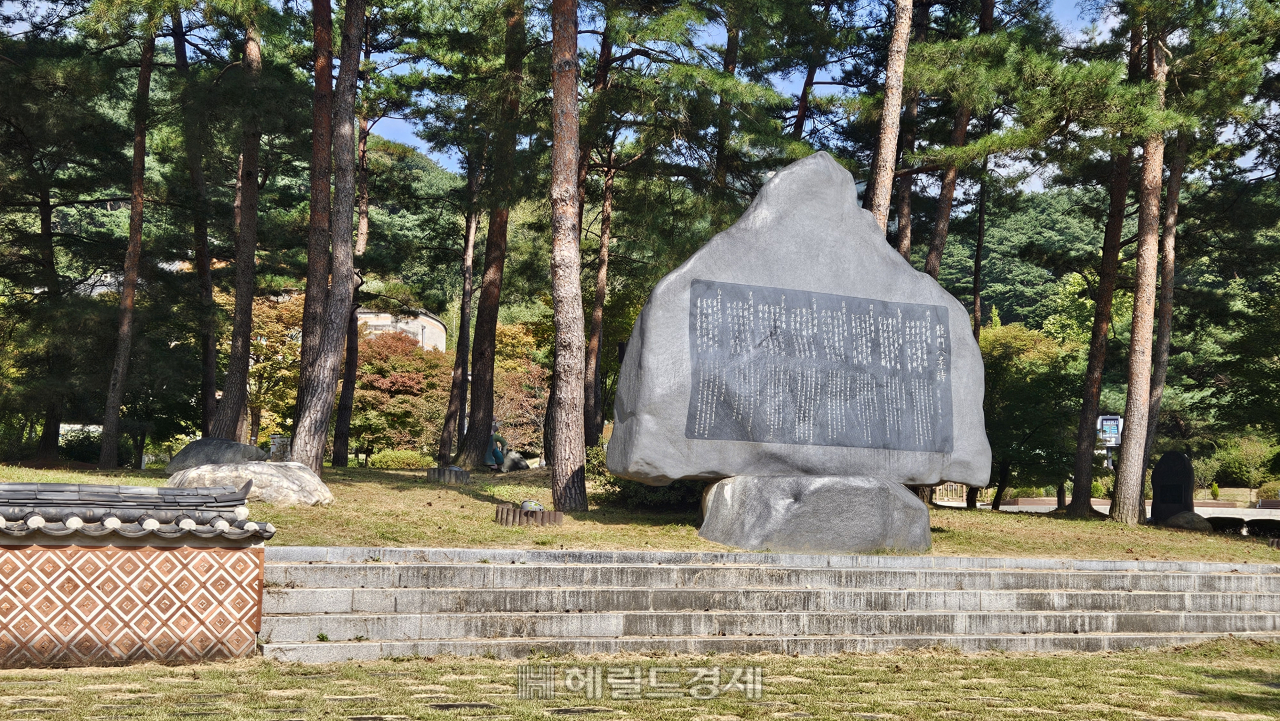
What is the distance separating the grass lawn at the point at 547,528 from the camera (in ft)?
29.0

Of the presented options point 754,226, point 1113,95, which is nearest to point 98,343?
point 754,226

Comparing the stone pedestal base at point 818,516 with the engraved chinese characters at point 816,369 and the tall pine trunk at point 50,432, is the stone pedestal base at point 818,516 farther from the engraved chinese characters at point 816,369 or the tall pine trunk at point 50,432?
the tall pine trunk at point 50,432

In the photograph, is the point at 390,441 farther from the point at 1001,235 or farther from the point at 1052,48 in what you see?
the point at 1001,235

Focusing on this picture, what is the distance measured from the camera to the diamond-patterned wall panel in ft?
18.7

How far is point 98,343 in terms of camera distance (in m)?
17.5

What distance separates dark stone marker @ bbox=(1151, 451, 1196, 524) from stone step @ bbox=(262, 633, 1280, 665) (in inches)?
345

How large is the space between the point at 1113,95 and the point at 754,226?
A: 5633mm

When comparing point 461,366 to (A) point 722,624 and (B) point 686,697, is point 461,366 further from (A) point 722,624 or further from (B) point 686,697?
(B) point 686,697

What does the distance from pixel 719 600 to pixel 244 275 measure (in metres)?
12.2

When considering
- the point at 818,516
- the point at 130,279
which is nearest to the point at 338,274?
the point at 130,279

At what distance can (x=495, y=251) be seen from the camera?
58.0ft

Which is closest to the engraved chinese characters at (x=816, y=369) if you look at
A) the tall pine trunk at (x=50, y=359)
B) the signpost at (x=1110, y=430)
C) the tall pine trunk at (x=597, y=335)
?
the tall pine trunk at (x=597, y=335)

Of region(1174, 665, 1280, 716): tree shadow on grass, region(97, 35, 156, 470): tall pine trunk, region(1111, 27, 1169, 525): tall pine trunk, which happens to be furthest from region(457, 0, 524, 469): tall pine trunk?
region(1174, 665, 1280, 716): tree shadow on grass

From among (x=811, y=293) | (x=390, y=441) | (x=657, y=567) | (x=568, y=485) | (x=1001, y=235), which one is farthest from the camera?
(x=1001, y=235)
